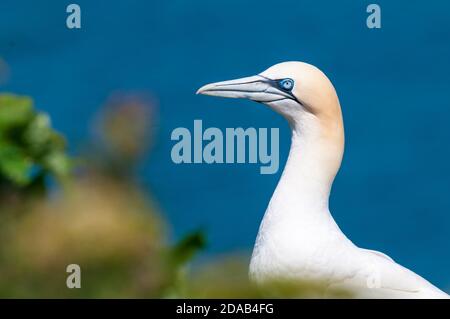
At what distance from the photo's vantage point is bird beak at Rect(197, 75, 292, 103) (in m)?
4.27

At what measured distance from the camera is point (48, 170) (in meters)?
1.05

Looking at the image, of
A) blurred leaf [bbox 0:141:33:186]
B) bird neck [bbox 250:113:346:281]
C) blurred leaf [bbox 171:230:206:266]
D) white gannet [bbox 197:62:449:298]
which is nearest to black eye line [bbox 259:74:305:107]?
white gannet [bbox 197:62:449:298]

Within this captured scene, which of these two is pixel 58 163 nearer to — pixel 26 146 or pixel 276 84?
pixel 26 146

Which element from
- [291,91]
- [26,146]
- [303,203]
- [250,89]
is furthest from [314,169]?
[26,146]

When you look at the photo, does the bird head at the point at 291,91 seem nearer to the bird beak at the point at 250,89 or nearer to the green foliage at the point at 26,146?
the bird beak at the point at 250,89

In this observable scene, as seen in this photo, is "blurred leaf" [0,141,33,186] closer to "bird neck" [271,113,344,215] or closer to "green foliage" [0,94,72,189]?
"green foliage" [0,94,72,189]

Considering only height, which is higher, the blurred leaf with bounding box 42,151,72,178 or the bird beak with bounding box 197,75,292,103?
the bird beak with bounding box 197,75,292,103

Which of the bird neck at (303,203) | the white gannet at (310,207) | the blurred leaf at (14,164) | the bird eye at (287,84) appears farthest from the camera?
the bird eye at (287,84)

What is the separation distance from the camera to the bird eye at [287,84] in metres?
4.25

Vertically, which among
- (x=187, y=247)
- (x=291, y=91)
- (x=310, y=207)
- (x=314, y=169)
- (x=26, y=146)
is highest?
(x=291, y=91)

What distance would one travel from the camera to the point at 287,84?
168 inches

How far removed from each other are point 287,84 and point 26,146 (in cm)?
327

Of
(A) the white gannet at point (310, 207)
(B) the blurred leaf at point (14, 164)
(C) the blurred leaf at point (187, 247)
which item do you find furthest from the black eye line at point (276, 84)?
(B) the blurred leaf at point (14, 164)
